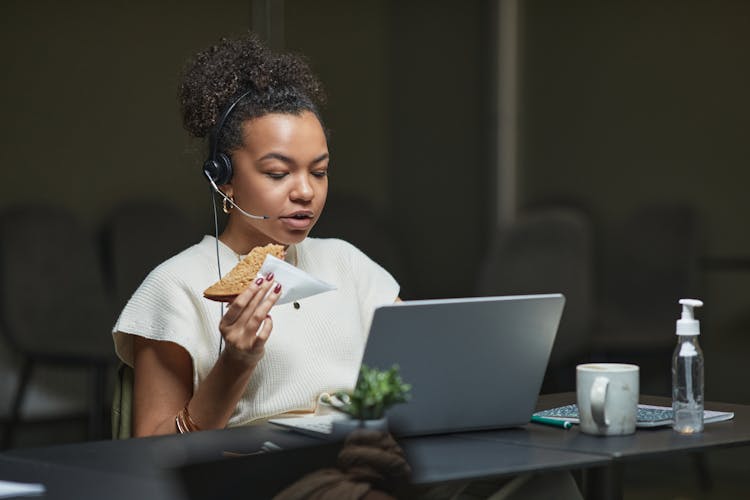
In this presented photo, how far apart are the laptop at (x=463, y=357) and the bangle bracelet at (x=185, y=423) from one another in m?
0.21

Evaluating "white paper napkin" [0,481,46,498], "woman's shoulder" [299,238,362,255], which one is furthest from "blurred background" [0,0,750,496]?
"white paper napkin" [0,481,46,498]

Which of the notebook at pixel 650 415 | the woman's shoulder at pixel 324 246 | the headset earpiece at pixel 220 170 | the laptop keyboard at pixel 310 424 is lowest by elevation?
the notebook at pixel 650 415

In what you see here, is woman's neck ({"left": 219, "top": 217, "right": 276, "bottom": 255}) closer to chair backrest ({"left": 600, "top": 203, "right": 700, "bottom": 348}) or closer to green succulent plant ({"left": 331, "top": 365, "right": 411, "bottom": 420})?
green succulent plant ({"left": 331, "top": 365, "right": 411, "bottom": 420})

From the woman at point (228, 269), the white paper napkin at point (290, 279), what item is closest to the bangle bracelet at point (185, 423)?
the woman at point (228, 269)

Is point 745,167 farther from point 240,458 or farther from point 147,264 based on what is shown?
point 240,458

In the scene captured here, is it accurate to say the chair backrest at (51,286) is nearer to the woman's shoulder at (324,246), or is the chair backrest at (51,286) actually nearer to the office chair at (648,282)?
the office chair at (648,282)

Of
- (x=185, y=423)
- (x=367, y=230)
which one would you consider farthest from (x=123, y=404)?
(x=367, y=230)

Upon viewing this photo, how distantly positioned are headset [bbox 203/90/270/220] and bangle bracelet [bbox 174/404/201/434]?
1.13 feet

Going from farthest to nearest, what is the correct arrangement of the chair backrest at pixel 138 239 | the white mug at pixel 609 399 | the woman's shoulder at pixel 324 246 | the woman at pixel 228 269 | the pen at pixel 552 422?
the chair backrest at pixel 138 239 < the woman's shoulder at pixel 324 246 < the woman at pixel 228 269 < the pen at pixel 552 422 < the white mug at pixel 609 399

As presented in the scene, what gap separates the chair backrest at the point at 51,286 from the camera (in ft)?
12.5

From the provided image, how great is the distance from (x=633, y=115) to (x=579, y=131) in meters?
0.20

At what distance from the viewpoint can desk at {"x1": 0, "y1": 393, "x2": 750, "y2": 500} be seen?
1.29 m

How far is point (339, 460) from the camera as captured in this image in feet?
4.30

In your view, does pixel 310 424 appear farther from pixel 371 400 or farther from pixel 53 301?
pixel 53 301
